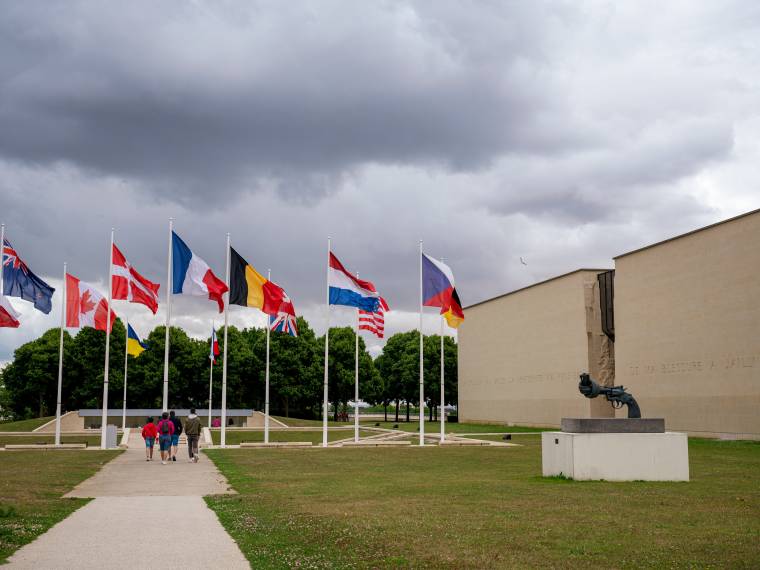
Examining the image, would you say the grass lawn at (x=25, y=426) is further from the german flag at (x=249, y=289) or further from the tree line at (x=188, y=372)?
the german flag at (x=249, y=289)

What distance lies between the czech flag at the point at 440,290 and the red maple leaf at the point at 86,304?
15.5 metres

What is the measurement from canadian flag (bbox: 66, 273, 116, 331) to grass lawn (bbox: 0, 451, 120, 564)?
586 centimetres

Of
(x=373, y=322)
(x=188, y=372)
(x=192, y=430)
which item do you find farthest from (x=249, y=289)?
(x=188, y=372)

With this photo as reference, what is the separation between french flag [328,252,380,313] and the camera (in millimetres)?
37250

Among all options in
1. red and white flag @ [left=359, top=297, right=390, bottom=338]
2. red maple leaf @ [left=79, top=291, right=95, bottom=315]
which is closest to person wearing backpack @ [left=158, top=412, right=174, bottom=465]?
red maple leaf @ [left=79, top=291, right=95, bottom=315]

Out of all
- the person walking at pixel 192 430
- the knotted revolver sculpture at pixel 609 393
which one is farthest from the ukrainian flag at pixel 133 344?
the knotted revolver sculpture at pixel 609 393

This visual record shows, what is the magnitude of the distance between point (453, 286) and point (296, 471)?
53.9 feet

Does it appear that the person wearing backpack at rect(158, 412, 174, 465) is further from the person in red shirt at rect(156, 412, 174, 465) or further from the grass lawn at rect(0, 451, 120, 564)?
the grass lawn at rect(0, 451, 120, 564)

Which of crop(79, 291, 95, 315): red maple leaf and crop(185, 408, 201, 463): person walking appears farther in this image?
crop(79, 291, 95, 315): red maple leaf

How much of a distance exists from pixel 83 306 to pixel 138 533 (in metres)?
26.4

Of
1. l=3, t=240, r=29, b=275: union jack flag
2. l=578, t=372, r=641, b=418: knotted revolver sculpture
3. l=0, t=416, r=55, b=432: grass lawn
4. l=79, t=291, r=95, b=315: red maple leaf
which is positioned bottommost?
l=0, t=416, r=55, b=432: grass lawn

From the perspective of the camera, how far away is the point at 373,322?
129 ft

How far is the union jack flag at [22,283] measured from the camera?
101ft

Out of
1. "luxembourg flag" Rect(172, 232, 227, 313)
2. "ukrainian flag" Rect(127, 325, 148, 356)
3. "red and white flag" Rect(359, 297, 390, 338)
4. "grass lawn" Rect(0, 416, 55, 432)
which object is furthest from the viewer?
"grass lawn" Rect(0, 416, 55, 432)
